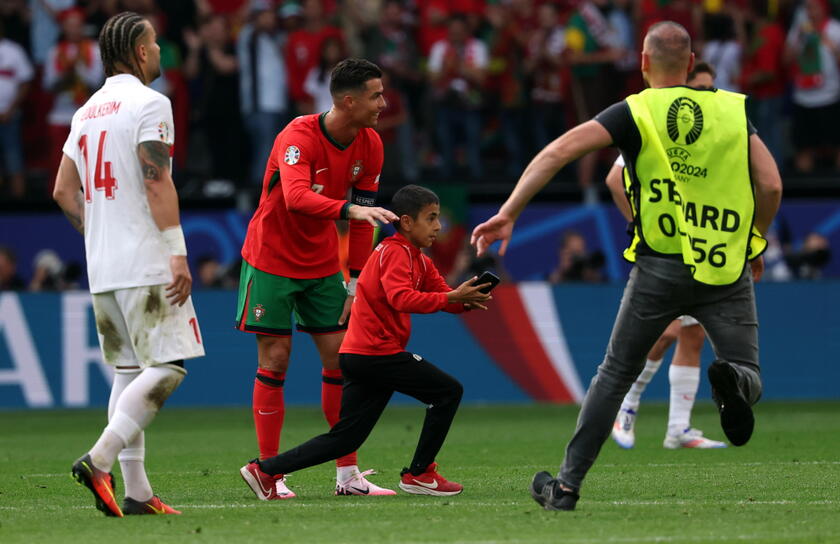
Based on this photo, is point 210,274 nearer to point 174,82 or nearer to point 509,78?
point 174,82

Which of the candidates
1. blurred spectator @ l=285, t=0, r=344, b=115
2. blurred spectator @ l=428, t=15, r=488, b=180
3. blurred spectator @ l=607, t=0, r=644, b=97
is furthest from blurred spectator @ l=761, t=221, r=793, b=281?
blurred spectator @ l=285, t=0, r=344, b=115

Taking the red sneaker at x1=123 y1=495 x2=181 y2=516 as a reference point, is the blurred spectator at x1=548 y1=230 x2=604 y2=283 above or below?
below

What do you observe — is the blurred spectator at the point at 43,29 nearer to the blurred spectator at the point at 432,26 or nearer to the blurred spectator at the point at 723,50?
the blurred spectator at the point at 432,26

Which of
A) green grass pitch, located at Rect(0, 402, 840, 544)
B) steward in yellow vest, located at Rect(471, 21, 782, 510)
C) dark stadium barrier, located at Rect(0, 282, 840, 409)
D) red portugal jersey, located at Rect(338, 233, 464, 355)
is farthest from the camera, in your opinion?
dark stadium barrier, located at Rect(0, 282, 840, 409)

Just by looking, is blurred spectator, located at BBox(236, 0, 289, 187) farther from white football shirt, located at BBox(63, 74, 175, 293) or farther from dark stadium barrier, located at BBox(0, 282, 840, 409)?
white football shirt, located at BBox(63, 74, 175, 293)

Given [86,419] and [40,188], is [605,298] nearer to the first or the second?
[86,419]

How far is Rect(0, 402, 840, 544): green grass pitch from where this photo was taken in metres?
6.38

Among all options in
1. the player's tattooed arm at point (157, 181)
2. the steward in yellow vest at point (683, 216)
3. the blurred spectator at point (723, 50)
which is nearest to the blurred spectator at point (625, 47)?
the blurred spectator at point (723, 50)

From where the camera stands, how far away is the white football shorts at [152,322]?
6883 millimetres

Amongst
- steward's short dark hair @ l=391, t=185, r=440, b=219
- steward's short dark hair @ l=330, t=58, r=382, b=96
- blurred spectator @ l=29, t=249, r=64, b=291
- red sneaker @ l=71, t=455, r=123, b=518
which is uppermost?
steward's short dark hair @ l=330, t=58, r=382, b=96

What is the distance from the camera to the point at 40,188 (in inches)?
751

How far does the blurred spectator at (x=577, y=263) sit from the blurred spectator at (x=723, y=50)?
2.55 m

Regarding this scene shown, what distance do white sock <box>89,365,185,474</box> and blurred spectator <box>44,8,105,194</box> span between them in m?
11.2

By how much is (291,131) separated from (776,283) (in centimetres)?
896
